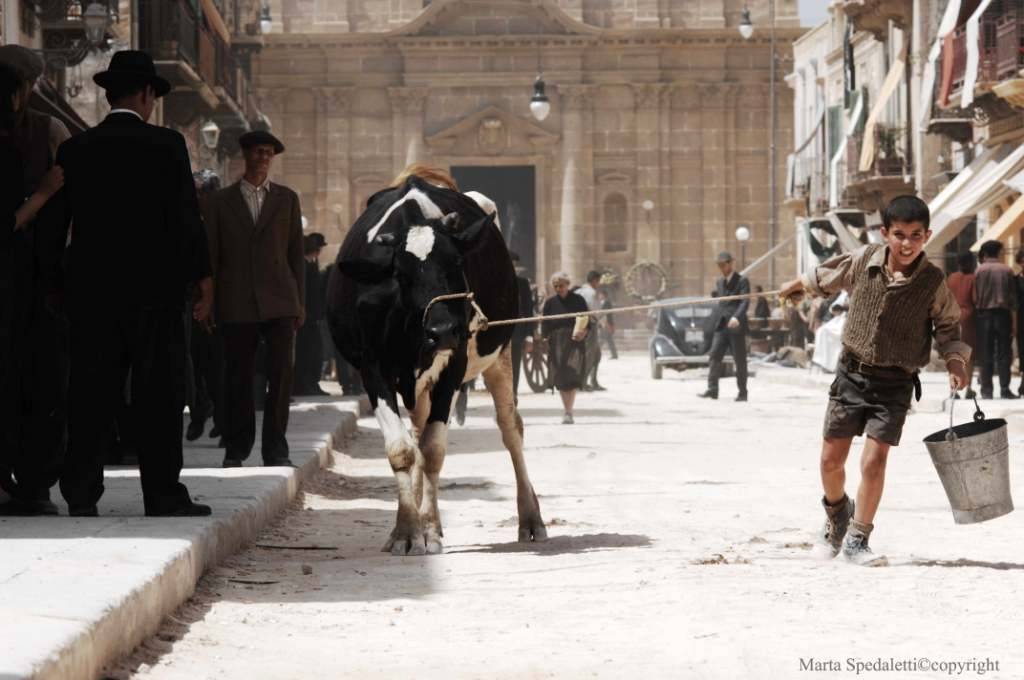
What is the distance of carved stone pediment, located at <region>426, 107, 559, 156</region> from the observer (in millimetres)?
61625

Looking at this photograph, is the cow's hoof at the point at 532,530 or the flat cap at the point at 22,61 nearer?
the flat cap at the point at 22,61

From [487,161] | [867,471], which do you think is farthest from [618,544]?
[487,161]

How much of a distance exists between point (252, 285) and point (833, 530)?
4.12m

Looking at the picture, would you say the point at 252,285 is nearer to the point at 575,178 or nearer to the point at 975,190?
the point at 975,190

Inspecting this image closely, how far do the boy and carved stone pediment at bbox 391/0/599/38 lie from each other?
53551mm

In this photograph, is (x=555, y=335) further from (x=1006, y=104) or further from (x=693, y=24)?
(x=693, y=24)

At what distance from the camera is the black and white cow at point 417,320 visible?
8969mm

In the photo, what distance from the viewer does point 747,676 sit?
5766 millimetres

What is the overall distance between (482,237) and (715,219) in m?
53.3

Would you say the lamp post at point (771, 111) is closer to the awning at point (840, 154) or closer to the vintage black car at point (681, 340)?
the awning at point (840, 154)

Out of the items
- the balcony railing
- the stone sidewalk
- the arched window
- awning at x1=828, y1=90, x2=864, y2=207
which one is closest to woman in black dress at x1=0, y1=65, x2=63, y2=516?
the stone sidewalk

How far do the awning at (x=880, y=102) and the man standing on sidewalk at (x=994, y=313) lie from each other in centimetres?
1858

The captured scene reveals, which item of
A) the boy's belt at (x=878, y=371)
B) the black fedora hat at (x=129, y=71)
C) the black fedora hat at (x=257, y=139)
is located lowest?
the boy's belt at (x=878, y=371)

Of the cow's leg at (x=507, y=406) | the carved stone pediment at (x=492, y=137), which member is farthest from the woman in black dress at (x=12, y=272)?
the carved stone pediment at (x=492, y=137)
